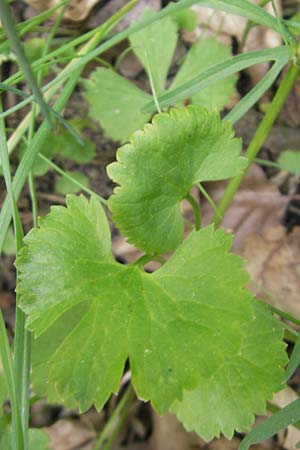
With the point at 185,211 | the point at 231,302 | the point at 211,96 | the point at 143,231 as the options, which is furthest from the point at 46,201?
the point at 231,302

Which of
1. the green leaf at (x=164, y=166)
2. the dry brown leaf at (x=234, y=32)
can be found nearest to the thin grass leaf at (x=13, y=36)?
the green leaf at (x=164, y=166)

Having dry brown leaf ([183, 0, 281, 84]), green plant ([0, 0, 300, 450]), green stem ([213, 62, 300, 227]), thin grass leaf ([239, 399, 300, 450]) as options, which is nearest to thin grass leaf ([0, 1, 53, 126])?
green plant ([0, 0, 300, 450])

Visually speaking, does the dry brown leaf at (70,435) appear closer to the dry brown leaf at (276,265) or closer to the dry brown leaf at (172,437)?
the dry brown leaf at (172,437)

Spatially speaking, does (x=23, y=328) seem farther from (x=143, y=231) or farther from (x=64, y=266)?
(x=143, y=231)

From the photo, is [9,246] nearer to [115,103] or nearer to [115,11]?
[115,103]

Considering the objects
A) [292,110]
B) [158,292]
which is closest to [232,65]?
[158,292]

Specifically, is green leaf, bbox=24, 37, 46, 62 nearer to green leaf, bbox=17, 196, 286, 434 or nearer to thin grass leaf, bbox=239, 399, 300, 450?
green leaf, bbox=17, 196, 286, 434
